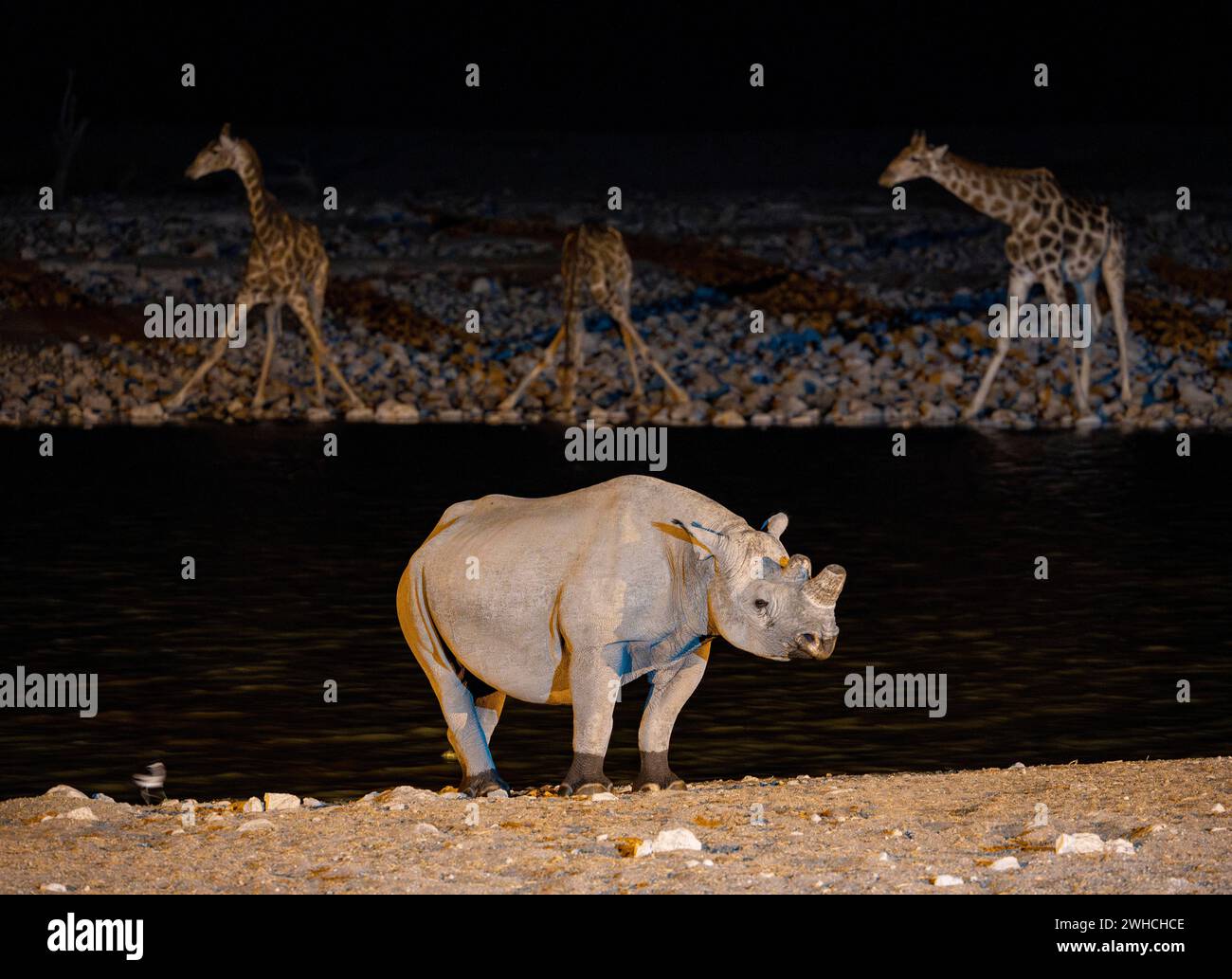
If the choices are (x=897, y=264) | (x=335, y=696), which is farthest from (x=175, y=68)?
(x=335, y=696)

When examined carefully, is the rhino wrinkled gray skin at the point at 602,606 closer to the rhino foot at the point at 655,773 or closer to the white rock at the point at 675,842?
the rhino foot at the point at 655,773

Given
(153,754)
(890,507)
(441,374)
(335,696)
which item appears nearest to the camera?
(153,754)

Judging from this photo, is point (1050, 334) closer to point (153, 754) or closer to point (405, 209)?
point (153, 754)

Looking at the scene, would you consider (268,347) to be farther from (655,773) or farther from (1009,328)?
(655,773)

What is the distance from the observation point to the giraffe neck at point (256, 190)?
25.2m

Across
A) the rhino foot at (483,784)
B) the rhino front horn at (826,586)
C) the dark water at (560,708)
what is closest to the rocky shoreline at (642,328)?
the dark water at (560,708)

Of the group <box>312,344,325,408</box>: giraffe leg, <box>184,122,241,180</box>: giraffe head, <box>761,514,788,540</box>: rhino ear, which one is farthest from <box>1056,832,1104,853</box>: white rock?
<box>312,344,325,408</box>: giraffe leg

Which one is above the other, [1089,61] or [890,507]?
[1089,61]

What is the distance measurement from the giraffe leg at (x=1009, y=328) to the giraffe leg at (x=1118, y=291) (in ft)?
3.59

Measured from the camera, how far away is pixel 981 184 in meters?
25.6

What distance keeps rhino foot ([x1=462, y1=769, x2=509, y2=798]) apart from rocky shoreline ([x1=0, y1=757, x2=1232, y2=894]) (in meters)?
0.13

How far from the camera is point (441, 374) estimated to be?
1107 inches

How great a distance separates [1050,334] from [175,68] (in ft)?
204

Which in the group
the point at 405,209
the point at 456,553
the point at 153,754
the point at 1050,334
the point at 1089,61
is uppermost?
the point at 1089,61
